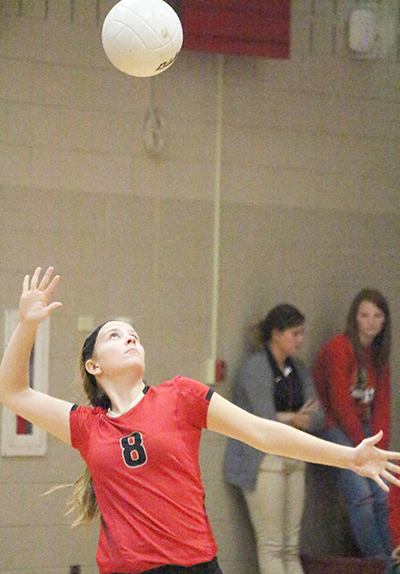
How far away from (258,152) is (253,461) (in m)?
1.80

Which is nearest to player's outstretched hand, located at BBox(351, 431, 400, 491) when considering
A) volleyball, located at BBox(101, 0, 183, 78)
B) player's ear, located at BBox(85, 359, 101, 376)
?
player's ear, located at BBox(85, 359, 101, 376)

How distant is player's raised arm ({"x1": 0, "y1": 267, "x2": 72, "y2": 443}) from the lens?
2.38 m

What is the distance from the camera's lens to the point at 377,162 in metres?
5.03

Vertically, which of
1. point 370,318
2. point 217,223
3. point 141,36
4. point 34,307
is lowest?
point 34,307

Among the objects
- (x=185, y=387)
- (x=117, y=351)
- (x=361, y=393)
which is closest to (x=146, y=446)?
(x=185, y=387)

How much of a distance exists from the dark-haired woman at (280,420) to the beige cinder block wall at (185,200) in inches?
7.1

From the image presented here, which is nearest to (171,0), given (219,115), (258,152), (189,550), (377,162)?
(219,115)

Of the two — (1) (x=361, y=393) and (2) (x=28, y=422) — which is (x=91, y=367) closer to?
(2) (x=28, y=422)

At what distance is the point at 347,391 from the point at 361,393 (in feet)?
0.42

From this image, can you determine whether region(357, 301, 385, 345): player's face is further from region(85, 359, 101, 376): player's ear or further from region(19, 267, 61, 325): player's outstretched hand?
region(19, 267, 61, 325): player's outstretched hand

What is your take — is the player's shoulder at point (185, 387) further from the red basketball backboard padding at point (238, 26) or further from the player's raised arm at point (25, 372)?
the red basketball backboard padding at point (238, 26)

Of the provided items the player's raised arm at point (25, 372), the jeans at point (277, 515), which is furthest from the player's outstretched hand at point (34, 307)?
the jeans at point (277, 515)

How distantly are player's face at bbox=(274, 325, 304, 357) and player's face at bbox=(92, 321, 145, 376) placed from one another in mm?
2084

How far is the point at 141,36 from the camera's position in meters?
3.23
